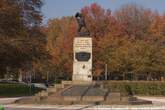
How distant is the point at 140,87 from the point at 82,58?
19.8 m

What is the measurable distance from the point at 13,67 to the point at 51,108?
25.6 meters

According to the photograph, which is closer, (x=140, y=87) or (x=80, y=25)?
(x=80, y=25)

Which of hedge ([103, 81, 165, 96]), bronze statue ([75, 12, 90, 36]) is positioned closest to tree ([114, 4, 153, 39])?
hedge ([103, 81, 165, 96])

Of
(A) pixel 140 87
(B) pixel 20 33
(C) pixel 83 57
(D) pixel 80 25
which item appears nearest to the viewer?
(C) pixel 83 57

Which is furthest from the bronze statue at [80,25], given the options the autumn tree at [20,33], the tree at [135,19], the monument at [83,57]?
the tree at [135,19]

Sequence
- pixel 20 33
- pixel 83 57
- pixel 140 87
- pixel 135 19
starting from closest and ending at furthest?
pixel 83 57, pixel 20 33, pixel 140 87, pixel 135 19

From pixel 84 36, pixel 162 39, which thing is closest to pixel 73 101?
pixel 84 36

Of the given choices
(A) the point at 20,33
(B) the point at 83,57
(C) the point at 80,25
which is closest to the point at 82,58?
(B) the point at 83,57

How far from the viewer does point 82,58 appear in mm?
35562

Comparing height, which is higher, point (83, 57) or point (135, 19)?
point (135, 19)

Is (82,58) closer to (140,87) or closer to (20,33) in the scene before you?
(20,33)

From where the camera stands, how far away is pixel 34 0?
56688 millimetres

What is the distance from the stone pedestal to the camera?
35281 mm

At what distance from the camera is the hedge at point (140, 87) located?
171 feet
